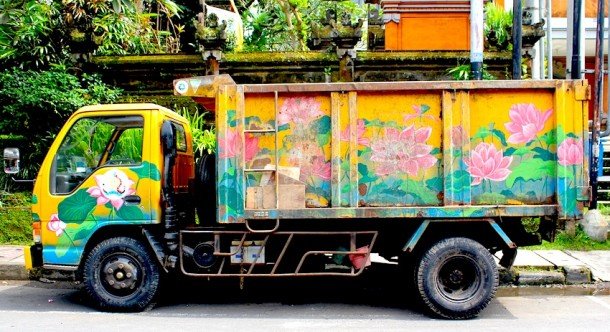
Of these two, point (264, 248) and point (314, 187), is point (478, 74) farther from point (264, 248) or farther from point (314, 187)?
point (264, 248)

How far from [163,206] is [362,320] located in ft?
7.64

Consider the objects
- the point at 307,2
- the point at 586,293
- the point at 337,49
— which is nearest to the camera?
the point at 586,293

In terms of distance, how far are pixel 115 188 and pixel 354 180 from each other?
2.43 metres

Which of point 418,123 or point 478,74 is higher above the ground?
point 478,74

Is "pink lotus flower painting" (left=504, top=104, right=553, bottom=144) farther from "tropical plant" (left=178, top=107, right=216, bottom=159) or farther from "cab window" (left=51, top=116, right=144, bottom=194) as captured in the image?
"tropical plant" (left=178, top=107, right=216, bottom=159)

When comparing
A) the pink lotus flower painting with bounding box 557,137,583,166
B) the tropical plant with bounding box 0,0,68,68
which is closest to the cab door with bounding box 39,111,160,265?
the pink lotus flower painting with bounding box 557,137,583,166

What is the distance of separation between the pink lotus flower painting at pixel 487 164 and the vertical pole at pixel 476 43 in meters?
1.96

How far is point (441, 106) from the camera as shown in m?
7.34

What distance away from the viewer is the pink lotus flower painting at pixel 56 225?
7629mm

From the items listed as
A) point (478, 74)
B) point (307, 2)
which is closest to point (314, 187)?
point (478, 74)

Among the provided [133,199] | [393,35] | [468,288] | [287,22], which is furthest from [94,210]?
[393,35]

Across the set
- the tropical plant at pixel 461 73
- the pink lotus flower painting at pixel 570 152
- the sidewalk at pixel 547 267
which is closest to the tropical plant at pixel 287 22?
the tropical plant at pixel 461 73

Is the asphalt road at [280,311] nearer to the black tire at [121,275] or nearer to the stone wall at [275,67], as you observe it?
the black tire at [121,275]

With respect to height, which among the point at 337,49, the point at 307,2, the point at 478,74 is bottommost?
the point at 478,74
